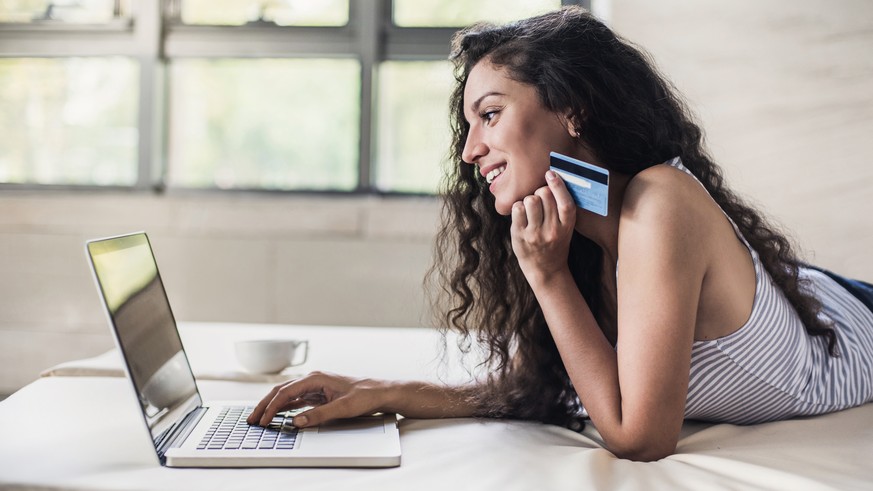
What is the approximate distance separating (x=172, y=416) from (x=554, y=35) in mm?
791

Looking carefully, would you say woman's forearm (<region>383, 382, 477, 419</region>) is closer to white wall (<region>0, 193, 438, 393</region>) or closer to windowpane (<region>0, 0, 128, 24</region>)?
white wall (<region>0, 193, 438, 393</region>)

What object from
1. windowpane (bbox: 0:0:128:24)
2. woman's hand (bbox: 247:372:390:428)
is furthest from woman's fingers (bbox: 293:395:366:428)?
windowpane (bbox: 0:0:128:24)

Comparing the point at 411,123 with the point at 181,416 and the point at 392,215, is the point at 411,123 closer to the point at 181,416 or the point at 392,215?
the point at 392,215

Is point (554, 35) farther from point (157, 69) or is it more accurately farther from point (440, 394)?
point (157, 69)

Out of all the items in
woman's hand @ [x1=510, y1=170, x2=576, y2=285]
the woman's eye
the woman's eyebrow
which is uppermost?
the woman's eyebrow

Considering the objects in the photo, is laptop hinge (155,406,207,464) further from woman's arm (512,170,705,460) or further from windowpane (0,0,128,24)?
windowpane (0,0,128,24)

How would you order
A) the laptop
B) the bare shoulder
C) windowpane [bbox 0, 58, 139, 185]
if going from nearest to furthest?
the laptop
the bare shoulder
windowpane [bbox 0, 58, 139, 185]

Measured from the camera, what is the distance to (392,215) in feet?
10.1

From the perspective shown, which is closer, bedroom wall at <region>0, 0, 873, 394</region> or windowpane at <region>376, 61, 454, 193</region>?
bedroom wall at <region>0, 0, 873, 394</region>

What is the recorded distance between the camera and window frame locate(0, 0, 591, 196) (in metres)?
3.21

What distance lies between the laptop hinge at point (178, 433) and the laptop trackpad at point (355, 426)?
0.17 metres

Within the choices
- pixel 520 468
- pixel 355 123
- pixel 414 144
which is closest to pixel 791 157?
pixel 414 144

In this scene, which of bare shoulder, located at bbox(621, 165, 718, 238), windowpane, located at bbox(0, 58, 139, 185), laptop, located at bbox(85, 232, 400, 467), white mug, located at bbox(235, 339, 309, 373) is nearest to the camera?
laptop, located at bbox(85, 232, 400, 467)

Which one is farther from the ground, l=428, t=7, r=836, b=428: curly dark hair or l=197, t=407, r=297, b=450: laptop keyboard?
l=428, t=7, r=836, b=428: curly dark hair
